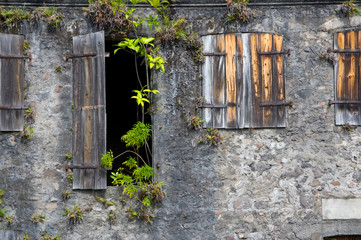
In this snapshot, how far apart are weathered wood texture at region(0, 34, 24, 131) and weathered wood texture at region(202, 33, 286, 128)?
101 inches

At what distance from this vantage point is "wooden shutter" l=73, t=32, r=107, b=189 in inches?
252

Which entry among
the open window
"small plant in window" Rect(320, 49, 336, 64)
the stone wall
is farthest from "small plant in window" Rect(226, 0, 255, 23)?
the open window

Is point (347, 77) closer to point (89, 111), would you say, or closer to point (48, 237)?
point (89, 111)

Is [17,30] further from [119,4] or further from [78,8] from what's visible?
[119,4]

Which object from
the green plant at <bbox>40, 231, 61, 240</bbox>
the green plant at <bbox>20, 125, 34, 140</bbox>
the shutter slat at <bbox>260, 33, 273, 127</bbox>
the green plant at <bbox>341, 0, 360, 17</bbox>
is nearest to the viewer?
the green plant at <bbox>40, 231, 61, 240</bbox>

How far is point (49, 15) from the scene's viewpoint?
21.6 ft

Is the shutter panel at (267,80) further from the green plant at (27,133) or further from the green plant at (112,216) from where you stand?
the green plant at (27,133)

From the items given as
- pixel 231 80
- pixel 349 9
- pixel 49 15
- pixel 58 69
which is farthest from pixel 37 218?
pixel 349 9

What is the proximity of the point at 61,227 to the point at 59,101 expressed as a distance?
1730mm

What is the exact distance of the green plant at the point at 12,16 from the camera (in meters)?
6.54

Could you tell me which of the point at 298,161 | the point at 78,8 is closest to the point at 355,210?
the point at 298,161

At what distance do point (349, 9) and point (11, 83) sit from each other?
4.85 metres

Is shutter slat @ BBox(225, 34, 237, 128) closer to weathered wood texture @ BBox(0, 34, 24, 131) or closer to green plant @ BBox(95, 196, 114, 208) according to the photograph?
green plant @ BBox(95, 196, 114, 208)

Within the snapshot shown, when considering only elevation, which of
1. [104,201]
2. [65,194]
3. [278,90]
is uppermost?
[278,90]
